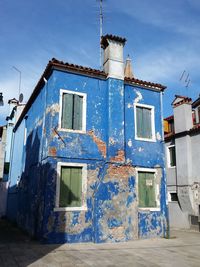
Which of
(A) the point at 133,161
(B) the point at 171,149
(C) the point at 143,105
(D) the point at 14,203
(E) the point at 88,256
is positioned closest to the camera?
(E) the point at 88,256

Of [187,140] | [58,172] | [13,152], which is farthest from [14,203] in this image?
[187,140]

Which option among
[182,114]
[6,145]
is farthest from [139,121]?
[6,145]

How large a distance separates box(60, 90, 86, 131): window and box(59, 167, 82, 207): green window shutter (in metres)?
1.68

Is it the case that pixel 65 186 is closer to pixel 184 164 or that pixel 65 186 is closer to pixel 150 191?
pixel 150 191

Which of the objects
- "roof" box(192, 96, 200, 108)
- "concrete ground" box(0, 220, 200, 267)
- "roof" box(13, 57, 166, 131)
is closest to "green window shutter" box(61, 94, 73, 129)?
"roof" box(13, 57, 166, 131)

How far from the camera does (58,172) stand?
34.9 ft

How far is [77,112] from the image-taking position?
1161 cm

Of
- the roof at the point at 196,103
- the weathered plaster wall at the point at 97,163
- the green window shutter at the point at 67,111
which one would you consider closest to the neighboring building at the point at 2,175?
the weathered plaster wall at the point at 97,163

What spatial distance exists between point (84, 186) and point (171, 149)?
10904 millimetres

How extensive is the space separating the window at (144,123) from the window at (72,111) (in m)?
2.57

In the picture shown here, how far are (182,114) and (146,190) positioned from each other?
8679 millimetres

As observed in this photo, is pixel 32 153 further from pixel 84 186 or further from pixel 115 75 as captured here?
pixel 115 75

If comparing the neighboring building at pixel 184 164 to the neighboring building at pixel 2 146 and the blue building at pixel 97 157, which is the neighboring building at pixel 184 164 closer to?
the blue building at pixel 97 157

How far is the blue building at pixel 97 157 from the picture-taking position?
34.9 ft
